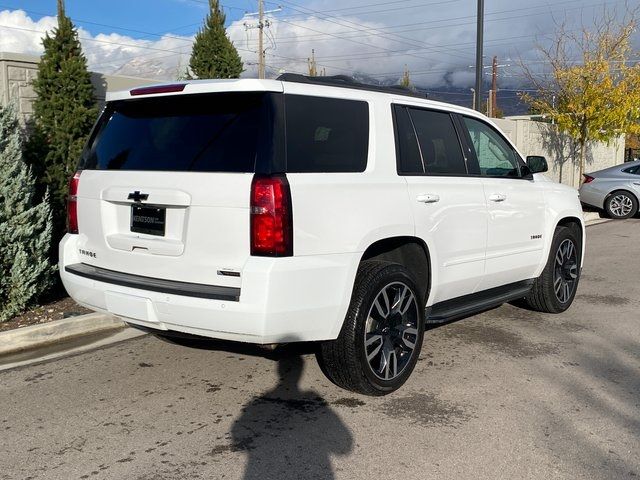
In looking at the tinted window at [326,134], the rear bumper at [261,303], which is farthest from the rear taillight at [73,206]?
the tinted window at [326,134]

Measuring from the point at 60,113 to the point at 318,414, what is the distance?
17.7 feet

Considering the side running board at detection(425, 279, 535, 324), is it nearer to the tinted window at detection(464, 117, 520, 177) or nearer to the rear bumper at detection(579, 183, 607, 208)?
the tinted window at detection(464, 117, 520, 177)

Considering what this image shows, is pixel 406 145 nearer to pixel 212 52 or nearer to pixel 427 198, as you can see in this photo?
pixel 427 198

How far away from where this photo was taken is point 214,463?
340 cm

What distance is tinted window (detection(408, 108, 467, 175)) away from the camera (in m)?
4.73

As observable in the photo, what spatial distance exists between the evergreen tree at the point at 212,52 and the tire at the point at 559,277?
278 inches

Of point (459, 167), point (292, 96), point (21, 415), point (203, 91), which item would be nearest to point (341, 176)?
point (292, 96)

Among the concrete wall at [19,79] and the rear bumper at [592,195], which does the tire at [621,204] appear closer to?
the rear bumper at [592,195]

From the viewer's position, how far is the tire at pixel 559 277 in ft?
20.4

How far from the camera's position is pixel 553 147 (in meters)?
19.7

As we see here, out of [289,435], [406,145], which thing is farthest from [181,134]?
[289,435]

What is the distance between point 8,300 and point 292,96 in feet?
12.4

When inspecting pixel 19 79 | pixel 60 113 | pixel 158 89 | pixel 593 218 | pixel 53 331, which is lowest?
pixel 53 331

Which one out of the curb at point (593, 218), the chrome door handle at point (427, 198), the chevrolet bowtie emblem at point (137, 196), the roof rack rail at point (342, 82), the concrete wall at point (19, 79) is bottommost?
the curb at point (593, 218)
